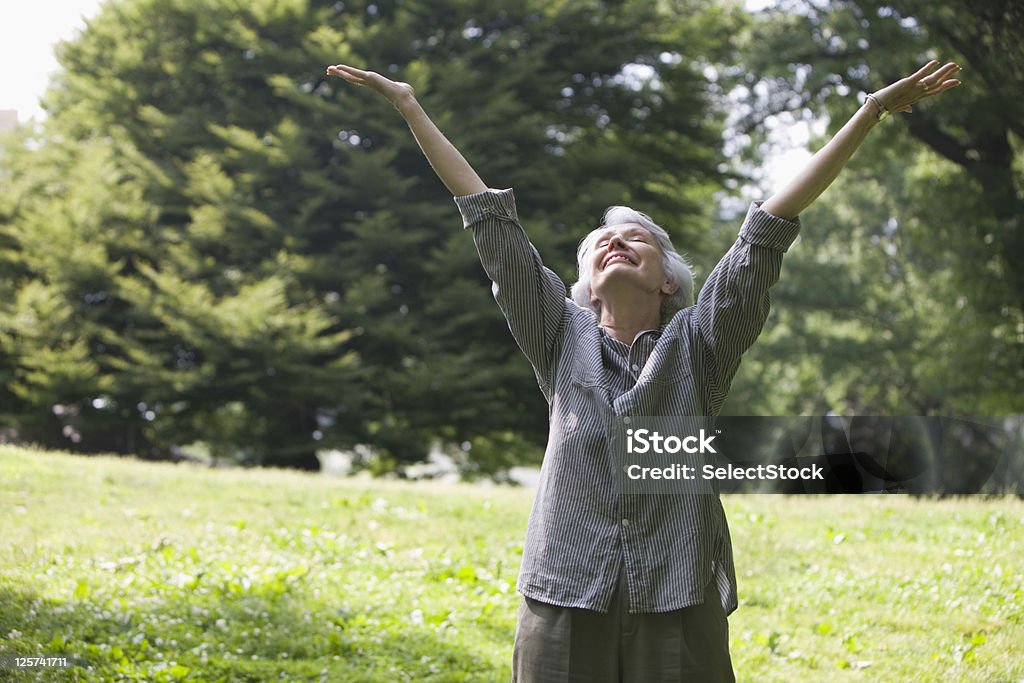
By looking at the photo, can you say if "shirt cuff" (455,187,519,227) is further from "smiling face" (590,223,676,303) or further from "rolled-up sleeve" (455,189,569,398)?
"smiling face" (590,223,676,303)

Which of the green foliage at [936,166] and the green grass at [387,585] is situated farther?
the green foliage at [936,166]

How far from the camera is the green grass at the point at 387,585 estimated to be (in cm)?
436

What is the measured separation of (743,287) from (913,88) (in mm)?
583

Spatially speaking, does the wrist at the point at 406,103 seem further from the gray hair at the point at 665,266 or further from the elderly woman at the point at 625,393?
the gray hair at the point at 665,266

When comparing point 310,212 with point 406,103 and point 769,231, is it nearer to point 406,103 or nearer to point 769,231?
point 406,103

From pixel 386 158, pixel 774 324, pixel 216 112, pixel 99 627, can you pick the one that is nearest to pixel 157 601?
pixel 99 627

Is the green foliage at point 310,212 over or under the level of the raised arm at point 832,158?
over

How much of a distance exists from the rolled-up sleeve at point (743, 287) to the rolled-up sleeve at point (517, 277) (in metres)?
0.34

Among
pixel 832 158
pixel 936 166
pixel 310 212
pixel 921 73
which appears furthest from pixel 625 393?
pixel 936 166

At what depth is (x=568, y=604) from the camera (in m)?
2.04

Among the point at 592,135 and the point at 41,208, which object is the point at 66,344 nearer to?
the point at 41,208

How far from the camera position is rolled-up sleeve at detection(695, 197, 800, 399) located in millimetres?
2045

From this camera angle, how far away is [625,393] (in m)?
2.18

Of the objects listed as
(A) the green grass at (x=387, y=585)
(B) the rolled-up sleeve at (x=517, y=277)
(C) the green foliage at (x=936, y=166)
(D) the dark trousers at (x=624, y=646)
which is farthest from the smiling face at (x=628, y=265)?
(C) the green foliage at (x=936, y=166)
